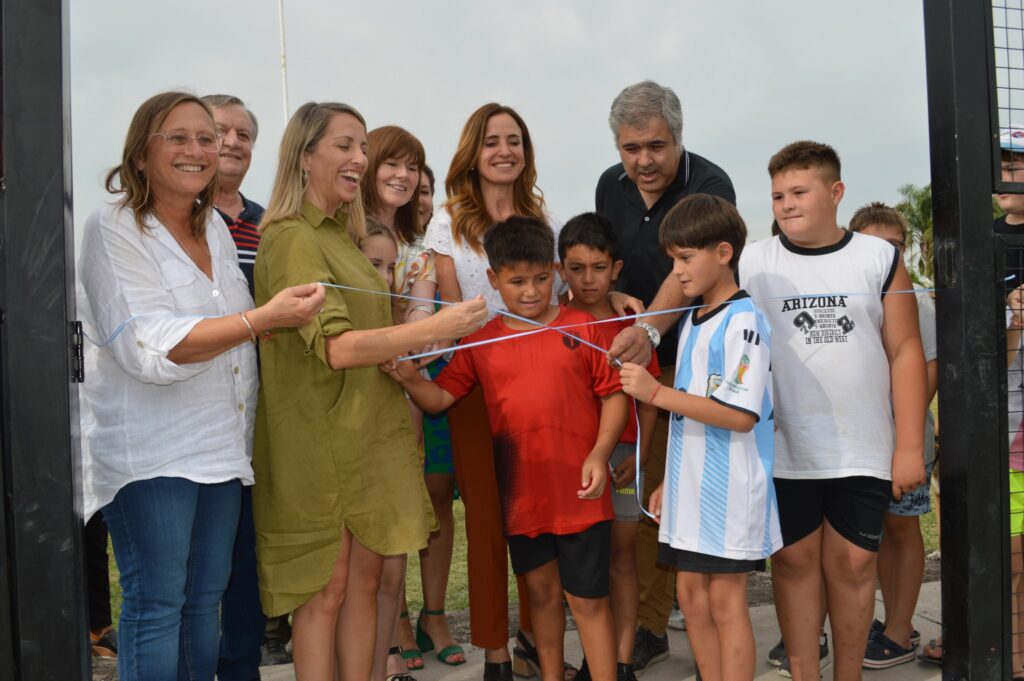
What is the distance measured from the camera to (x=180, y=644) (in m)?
3.22

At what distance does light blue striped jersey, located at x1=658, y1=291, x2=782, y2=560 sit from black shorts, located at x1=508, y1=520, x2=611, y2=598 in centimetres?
30

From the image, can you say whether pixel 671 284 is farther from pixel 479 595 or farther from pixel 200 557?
pixel 200 557

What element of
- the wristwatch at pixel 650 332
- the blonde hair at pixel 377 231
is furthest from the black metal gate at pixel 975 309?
the blonde hair at pixel 377 231

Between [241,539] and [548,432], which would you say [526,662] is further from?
[241,539]

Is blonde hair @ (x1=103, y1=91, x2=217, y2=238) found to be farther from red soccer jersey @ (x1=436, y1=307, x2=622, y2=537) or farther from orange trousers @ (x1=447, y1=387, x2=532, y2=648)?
orange trousers @ (x1=447, y1=387, x2=532, y2=648)

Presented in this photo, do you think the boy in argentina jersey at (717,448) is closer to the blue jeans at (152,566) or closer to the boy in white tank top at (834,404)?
the boy in white tank top at (834,404)

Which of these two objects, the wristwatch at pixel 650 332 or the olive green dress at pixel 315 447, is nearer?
the olive green dress at pixel 315 447

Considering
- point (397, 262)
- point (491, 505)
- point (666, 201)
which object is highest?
point (666, 201)

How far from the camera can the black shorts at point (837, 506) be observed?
11.6 feet

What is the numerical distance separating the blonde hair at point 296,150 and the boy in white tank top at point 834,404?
71.6 inches

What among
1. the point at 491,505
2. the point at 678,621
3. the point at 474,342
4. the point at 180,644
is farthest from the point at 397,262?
the point at 678,621

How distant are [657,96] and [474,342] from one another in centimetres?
160

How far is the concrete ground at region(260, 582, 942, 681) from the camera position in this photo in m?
4.29

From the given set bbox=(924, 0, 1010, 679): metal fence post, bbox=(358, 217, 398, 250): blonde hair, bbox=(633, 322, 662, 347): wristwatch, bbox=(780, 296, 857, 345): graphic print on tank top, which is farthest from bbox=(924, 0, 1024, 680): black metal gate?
bbox=(358, 217, 398, 250): blonde hair
